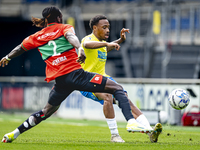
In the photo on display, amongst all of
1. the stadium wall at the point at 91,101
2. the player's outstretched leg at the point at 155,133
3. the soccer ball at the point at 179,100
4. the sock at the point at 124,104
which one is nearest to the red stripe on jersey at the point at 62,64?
the sock at the point at 124,104

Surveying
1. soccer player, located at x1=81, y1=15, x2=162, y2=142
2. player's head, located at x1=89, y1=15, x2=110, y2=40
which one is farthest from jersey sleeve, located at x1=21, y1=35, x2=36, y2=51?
player's head, located at x1=89, y1=15, x2=110, y2=40

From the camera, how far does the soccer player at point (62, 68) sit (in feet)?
19.2

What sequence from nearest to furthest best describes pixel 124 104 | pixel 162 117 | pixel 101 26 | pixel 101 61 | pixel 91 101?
pixel 124 104 < pixel 101 26 < pixel 101 61 < pixel 162 117 < pixel 91 101

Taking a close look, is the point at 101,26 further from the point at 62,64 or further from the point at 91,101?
the point at 91,101

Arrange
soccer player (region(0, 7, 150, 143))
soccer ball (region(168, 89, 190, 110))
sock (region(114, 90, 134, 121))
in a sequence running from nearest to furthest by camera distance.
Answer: sock (region(114, 90, 134, 121)) → soccer player (region(0, 7, 150, 143)) → soccer ball (region(168, 89, 190, 110))

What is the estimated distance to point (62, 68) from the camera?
591 cm

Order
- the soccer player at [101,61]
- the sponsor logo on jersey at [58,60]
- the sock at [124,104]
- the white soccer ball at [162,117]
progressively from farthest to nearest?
the white soccer ball at [162,117] < the soccer player at [101,61] < the sponsor logo on jersey at [58,60] < the sock at [124,104]

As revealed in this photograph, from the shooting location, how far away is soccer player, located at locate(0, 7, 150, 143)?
19.2 feet

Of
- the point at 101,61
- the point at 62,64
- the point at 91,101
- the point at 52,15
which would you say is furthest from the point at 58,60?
the point at 91,101

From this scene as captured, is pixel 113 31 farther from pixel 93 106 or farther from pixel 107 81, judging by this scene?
pixel 107 81

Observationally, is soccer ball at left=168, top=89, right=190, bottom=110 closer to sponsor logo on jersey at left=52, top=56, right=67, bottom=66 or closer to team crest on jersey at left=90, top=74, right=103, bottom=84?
team crest on jersey at left=90, top=74, right=103, bottom=84

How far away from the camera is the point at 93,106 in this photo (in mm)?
15219

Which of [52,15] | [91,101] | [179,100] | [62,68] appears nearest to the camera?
[62,68]

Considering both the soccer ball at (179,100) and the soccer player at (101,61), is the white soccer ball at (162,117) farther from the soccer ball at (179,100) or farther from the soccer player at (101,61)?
the soccer player at (101,61)
